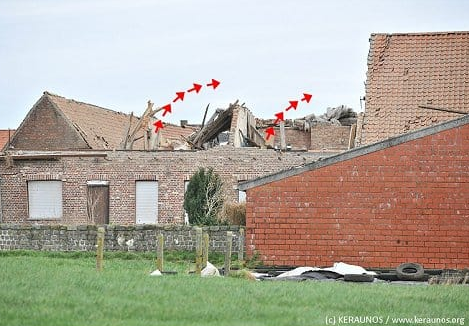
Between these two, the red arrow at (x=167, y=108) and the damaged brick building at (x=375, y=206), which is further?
the red arrow at (x=167, y=108)

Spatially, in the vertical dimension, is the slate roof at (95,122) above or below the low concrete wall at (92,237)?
above

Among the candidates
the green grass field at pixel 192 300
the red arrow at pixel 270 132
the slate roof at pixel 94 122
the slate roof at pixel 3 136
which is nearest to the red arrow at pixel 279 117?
the red arrow at pixel 270 132

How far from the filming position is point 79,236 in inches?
1391

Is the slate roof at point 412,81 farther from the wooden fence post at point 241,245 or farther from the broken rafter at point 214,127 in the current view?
the wooden fence post at point 241,245

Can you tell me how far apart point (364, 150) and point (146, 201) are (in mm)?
17103

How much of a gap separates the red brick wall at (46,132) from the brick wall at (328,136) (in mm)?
10286

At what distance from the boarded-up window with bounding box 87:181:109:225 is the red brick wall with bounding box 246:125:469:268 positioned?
16.4 m

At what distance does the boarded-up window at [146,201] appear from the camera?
47.7 meters

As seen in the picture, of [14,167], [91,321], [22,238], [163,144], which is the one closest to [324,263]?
[22,238]

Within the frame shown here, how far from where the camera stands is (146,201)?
157ft

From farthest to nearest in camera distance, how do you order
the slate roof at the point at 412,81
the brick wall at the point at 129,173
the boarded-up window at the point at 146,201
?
the boarded-up window at the point at 146,201 < the brick wall at the point at 129,173 < the slate roof at the point at 412,81

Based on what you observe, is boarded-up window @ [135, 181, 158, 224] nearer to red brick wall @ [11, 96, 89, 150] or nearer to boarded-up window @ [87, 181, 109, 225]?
boarded-up window @ [87, 181, 109, 225]

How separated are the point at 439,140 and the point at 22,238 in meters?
12.6

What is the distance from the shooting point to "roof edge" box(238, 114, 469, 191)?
105 feet
